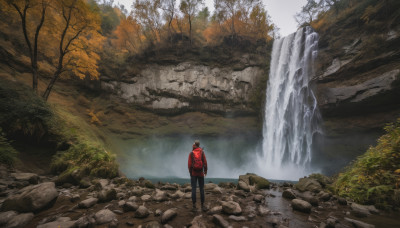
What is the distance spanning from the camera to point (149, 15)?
19.8 metres

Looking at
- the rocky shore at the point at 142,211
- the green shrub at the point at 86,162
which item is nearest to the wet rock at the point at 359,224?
the rocky shore at the point at 142,211

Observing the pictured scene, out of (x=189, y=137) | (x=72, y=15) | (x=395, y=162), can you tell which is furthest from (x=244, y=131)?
(x=72, y=15)

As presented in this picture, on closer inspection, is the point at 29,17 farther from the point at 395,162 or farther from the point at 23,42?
the point at 395,162

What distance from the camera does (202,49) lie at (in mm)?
21328

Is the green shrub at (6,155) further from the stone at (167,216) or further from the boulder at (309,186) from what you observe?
the boulder at (309,186)

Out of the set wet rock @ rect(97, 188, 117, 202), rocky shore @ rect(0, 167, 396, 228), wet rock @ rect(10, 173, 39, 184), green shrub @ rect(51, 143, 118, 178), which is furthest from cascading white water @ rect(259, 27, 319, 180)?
wet rock @ rect(10, 173, 39, 184)

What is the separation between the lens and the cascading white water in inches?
599

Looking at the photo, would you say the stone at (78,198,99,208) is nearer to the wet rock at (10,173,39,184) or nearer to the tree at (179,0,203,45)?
the wet rock at (10,173,39,184)

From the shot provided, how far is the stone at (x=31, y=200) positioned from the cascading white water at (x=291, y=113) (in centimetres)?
1647

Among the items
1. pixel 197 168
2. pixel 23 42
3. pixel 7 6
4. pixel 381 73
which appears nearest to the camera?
pixel 197 168

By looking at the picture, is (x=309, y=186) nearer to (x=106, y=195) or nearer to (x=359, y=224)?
(x=359, y=224)

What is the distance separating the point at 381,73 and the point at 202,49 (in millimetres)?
16866

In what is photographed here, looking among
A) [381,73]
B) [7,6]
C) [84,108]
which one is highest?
[7,6]

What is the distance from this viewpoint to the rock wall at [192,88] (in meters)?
20.1
